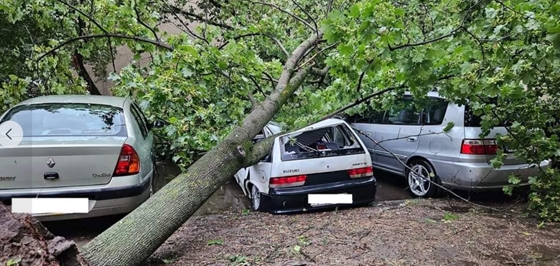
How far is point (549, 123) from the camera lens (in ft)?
16.7

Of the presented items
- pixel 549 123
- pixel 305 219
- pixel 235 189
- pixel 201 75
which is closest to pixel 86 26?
pixel 201 75

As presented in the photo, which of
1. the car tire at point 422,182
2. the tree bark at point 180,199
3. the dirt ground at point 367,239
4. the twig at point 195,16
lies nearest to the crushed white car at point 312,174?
the dirt ground at point 367,239

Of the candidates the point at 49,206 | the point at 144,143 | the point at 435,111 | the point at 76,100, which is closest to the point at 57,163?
the point at 49,206

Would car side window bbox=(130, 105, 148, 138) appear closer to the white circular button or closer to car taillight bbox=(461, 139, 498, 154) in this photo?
the white circular button

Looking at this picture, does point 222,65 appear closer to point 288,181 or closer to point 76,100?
point 288,181

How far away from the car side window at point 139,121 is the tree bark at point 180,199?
4.49 ft

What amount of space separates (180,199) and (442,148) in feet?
13.5

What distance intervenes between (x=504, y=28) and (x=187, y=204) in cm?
308

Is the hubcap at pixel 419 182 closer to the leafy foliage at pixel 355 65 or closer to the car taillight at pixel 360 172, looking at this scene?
the car taillight at pixel 360 172

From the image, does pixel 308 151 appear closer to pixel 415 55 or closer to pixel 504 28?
pixel 415 55

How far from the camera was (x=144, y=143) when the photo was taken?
187 inches

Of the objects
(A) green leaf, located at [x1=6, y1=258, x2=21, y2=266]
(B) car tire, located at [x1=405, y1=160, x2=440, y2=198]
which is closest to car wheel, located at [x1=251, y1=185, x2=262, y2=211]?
(B) car tire, located at [x1=405, y1=160, x2=440, y2=198]

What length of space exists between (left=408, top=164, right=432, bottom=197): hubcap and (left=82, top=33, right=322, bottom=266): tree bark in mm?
2550

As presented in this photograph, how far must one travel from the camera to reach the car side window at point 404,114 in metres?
6.36
